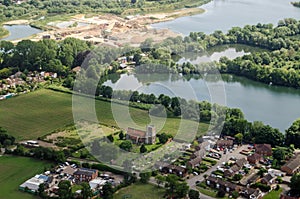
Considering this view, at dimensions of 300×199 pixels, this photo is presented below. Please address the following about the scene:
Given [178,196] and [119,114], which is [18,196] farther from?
[119,114]

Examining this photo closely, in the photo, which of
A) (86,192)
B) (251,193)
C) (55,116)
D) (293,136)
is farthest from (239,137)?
(55,116)

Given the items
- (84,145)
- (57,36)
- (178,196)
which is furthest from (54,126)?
(57,36)

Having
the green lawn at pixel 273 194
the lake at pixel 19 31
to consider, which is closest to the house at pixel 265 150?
the green lawn at pixel 273 194

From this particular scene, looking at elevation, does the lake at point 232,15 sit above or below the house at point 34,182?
above

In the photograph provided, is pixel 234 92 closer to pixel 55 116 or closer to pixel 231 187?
pixel 55 116

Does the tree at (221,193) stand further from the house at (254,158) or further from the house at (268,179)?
the house at (254,158)

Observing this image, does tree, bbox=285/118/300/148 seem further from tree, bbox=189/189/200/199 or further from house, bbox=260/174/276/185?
tree, bbox=189/189/200/199
